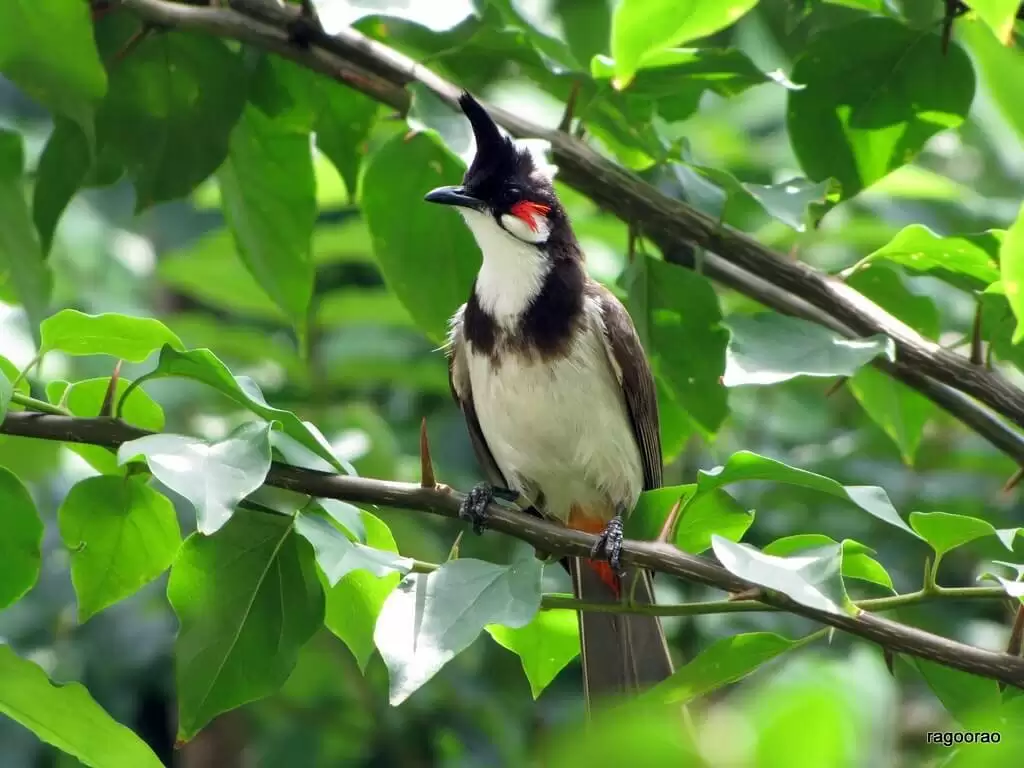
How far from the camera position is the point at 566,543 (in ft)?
4.66

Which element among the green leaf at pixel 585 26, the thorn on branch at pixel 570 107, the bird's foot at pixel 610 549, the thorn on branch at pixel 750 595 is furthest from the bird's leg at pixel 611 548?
the green leaf at pixel 585 26

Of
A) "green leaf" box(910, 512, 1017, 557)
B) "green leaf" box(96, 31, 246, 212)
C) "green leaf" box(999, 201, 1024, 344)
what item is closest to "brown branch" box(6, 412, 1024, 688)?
"green leaf" box(910, 512, 1017, 557)

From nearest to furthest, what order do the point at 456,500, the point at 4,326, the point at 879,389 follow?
the point at 456,500
the point at 879,389
the point at 4,326

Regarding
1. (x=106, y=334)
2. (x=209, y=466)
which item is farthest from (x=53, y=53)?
(x=209, y=466)

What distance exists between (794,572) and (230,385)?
592mm

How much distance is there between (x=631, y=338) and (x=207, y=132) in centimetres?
90

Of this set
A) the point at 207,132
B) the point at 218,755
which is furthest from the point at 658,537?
the point at 218,755

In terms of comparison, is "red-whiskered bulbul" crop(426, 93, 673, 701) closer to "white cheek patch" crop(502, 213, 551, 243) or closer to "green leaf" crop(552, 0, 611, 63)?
"white cheek patch" crop(502, 213, 551, 243)

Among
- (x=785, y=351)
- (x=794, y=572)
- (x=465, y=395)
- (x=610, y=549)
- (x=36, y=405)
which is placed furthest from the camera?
(x=465, y=395)

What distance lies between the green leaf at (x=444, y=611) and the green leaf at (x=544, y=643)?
249mm

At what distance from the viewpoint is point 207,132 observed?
1971 millimetres

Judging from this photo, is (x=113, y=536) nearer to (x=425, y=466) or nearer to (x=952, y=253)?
(x=425, y=466)

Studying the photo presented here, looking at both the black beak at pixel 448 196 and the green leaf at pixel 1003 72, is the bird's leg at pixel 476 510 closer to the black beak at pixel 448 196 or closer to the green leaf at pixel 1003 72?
the black beak at pixel 448 196

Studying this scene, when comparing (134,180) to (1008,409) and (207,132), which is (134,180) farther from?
(1008,409)
